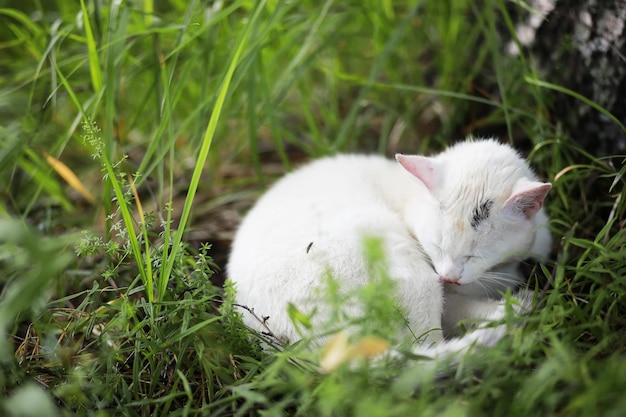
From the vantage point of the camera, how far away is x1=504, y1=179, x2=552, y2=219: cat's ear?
1550 millimetres

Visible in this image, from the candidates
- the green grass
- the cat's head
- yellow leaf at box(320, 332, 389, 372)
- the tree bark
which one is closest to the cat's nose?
the cat's head

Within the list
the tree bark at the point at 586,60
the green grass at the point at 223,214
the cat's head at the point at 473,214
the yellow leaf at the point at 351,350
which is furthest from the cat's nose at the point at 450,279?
the tree bark at the point at 586,60

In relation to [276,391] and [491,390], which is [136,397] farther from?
[491,390]

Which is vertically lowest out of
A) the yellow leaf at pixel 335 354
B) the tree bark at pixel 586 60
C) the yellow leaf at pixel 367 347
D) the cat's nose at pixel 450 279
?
the cat's nose at pixel 450 279

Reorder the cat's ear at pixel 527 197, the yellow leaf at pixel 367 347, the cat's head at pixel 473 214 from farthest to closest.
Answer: the cat's head at pixel 473 214 → the cat's ear at pixel 527 197 → the yellow leaf at pixel 367 347

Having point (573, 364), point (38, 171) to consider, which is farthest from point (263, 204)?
point (573, 364)

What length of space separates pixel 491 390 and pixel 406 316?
0.43 metres

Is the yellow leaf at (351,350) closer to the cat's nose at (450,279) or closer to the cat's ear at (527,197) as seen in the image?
the cat's nose at (450,279)

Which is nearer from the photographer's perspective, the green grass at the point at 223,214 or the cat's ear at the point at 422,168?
the green grass at the point at 223,214

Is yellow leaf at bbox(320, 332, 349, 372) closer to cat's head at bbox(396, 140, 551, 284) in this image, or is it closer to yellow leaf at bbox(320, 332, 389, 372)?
yellow leaf at bbox(320, 332, 389, 372)

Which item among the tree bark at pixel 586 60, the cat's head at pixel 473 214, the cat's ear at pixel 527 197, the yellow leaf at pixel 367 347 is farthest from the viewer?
the tree bark at pixel 586 60

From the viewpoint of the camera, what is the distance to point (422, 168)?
171 centimetres

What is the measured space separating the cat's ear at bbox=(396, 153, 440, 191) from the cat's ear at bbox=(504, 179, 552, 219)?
0.78 ft

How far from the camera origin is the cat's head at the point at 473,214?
1.67 m
